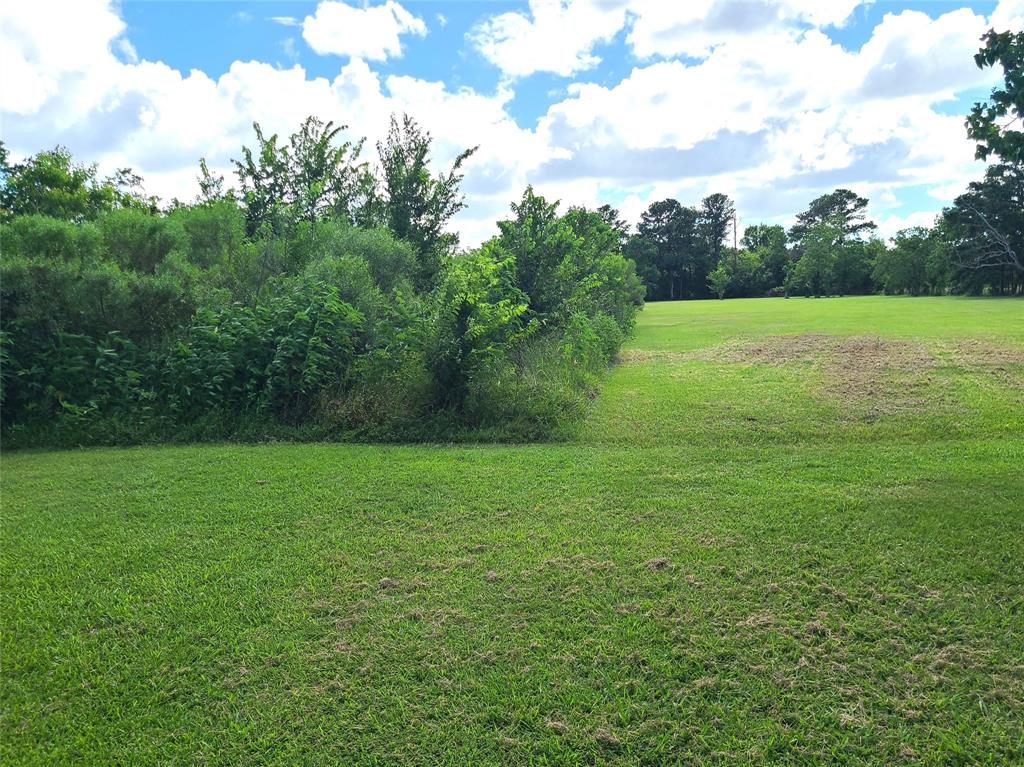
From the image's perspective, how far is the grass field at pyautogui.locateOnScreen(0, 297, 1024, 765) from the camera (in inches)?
94.9

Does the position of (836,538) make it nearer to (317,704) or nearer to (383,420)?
(317,704)

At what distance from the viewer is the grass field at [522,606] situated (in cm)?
241

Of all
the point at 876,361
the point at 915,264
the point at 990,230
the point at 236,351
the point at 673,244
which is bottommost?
the point at 876,361

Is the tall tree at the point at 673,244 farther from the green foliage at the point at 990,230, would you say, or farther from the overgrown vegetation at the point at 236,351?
the overgrown vegetation at the point at 236,351

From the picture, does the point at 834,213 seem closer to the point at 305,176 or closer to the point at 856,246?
the point at 856,246

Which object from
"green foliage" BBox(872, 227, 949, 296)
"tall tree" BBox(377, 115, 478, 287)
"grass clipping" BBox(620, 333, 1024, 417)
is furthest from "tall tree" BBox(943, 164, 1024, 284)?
"tall tree" BBox(377, 115, 478, 287)

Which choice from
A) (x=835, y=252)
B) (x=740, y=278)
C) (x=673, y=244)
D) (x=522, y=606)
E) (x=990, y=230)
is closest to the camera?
(x=522, y=606)

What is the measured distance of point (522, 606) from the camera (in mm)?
3266

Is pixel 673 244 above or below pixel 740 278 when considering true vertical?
above

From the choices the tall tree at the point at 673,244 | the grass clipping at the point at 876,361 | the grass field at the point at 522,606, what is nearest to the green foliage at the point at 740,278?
the tall tree at the point at 673,244

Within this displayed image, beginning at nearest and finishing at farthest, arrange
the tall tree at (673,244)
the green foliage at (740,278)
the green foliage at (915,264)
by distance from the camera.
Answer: the green foliage at (915,264) → the green foliage at (740,278) → the tall tree at (673,244)

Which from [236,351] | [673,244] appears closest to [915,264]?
[673,244]

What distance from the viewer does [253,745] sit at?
2.38 meters

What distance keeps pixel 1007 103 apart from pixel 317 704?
6502mm
